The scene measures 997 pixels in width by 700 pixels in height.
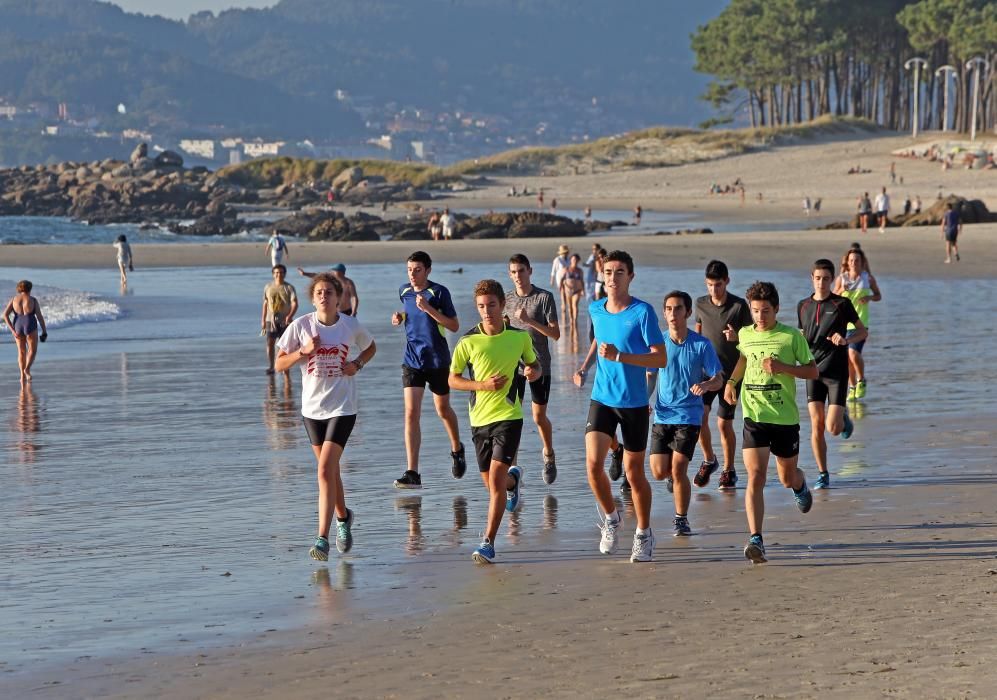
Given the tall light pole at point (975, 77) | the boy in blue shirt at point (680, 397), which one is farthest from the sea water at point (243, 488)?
the tall light pole at point (975, 77)

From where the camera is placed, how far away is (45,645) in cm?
711

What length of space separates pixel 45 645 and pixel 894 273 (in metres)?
31.1

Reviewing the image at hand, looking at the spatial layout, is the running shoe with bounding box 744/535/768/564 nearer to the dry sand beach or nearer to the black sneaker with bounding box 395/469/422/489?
the dry sand beach

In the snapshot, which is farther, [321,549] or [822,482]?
[822,482]

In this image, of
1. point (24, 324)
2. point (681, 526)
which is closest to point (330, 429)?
point (681, 526)

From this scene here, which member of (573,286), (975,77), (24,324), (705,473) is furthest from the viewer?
(975,77)

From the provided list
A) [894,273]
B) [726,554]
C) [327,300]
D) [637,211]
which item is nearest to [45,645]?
[327,300]

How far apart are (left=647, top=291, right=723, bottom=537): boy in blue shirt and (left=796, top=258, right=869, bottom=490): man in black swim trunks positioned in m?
2.18

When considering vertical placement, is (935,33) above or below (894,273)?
above

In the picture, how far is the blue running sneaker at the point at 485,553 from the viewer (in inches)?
338

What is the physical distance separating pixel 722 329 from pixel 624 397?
216cm

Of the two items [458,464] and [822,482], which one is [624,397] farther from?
[458,464]

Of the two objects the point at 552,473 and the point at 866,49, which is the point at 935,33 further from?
the point at 552,473

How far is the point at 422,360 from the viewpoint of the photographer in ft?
37.6
